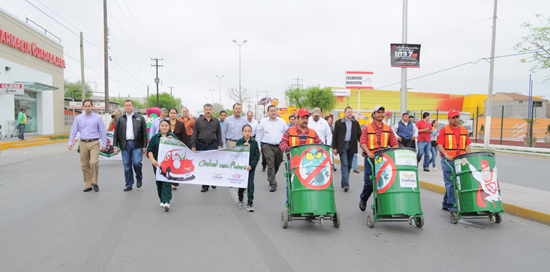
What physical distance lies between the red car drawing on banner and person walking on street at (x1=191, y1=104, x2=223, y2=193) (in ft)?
5.70

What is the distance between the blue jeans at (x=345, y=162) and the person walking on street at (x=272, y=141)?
4.83 ft

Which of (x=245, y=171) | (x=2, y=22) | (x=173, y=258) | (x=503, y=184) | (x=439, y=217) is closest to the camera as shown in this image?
(x=173, y=258)

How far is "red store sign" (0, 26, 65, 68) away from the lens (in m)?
23.9

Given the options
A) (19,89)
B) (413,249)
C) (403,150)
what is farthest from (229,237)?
(19,89)

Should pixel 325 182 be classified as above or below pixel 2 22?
below

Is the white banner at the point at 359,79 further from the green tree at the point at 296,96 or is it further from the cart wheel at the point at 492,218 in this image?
the cart wheel at the point at 492,218

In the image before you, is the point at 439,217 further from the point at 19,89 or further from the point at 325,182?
the point at 19,89

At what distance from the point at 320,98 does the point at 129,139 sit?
2411 inches

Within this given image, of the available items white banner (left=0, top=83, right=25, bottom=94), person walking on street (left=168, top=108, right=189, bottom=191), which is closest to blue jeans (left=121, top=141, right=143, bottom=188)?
person walking on street (left=168, top=108, right=189, bottom=191)

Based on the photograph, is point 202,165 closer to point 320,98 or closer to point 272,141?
point 272,141

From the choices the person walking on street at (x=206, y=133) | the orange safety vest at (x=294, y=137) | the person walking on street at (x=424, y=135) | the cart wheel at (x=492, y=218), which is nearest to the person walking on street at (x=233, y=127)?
the person walking on street at (x=206, y=133)

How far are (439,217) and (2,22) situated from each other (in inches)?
1095

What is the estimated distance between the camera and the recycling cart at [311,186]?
5281 millimetres

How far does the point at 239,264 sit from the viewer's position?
160 inches
